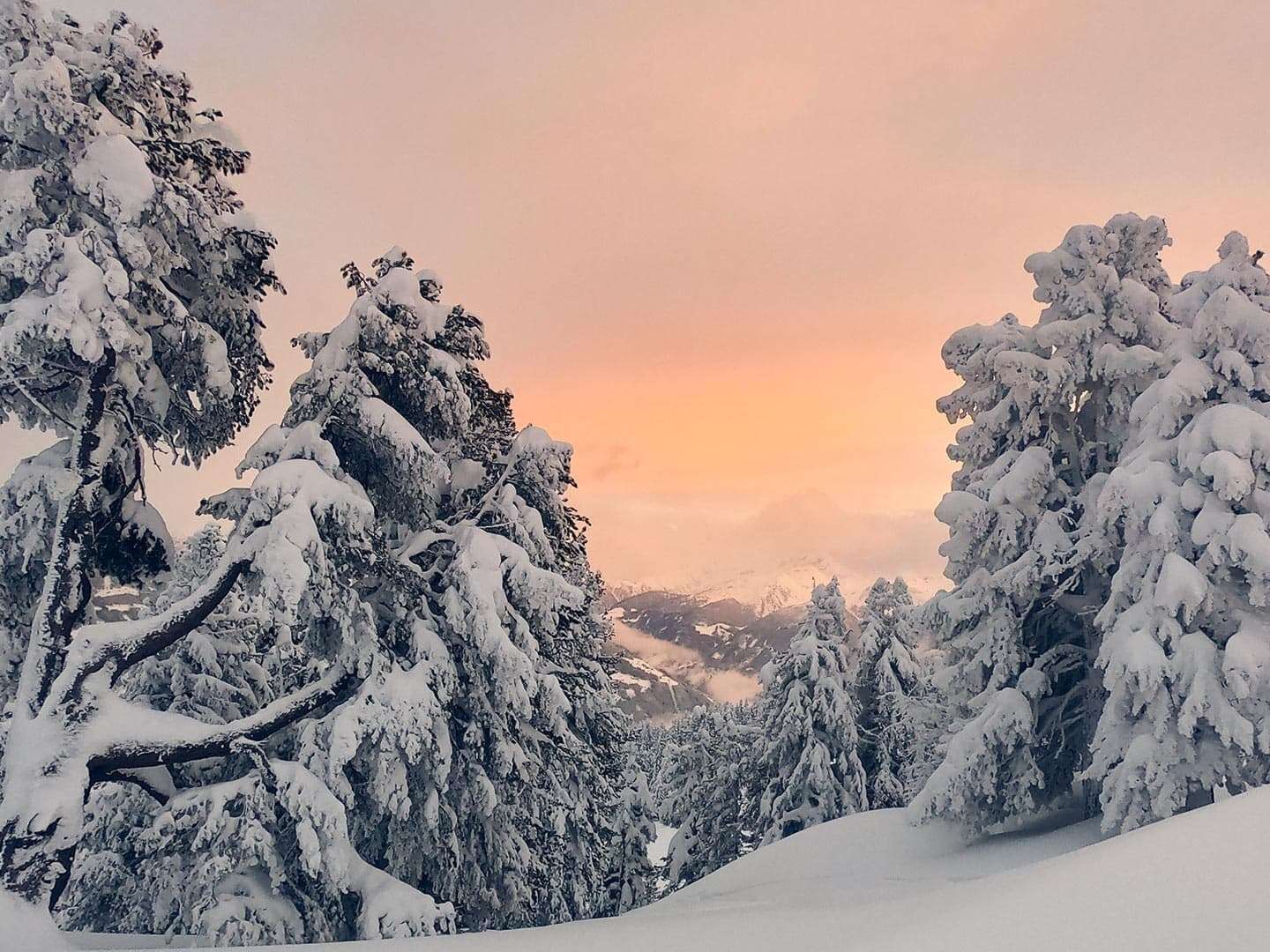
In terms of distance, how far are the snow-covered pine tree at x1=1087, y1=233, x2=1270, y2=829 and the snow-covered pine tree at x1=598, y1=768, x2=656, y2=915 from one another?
16.1m

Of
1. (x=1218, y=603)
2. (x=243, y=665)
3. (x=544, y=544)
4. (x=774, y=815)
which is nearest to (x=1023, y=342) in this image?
(x=1218, y=603)

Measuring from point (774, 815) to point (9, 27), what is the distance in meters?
27.9

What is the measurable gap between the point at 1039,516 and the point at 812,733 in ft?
47.0

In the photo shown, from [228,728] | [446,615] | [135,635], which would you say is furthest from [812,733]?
[135,635]

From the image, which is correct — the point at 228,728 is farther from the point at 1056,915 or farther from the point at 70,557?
the point at 1056,915

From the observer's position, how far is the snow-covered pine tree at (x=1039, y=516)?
1549 centimetres

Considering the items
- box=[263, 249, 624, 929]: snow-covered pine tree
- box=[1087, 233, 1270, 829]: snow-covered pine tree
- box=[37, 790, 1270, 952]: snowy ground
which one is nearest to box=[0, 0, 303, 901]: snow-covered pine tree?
box=[263, 249, 624, 929]: snow-covered pine tree

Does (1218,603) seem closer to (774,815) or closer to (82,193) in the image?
(82,193)

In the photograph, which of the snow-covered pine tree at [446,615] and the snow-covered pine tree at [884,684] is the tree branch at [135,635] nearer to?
the snow-covered pine tree at [446,615]

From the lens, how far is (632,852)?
2859 cm

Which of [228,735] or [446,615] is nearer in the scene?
[228,735]

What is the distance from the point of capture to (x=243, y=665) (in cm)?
1590

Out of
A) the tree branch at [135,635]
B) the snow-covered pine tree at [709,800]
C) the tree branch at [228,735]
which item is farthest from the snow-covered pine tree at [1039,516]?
the snow-covered pine tree at [709,800]

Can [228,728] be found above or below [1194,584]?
below
